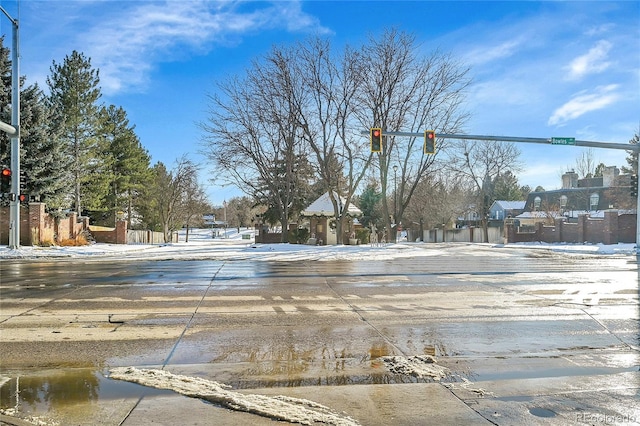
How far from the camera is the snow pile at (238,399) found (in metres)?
4.38

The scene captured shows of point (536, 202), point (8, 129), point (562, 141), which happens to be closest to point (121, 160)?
point (8, 129)

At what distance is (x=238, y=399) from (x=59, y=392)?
182 centimetres

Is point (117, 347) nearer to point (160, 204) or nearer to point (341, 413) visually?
point (341, 413)

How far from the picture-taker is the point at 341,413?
450 centimetres

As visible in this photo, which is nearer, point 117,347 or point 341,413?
point 341,413

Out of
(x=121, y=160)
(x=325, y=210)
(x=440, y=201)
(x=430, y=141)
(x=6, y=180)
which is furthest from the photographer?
(x=440, y=201)

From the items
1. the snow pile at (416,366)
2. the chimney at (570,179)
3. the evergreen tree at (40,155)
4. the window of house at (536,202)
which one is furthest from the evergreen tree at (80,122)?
the chimney at (570,179)

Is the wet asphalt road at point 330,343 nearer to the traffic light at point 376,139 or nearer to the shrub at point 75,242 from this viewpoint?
the traffic light at point 376,139

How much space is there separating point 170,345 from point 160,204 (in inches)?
Result: 2376

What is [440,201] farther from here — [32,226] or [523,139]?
[32,226]

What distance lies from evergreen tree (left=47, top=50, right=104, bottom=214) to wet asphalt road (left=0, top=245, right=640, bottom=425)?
1258 inches

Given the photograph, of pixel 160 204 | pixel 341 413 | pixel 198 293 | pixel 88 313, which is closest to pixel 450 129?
pixel 198 293

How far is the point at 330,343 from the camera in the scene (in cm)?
706

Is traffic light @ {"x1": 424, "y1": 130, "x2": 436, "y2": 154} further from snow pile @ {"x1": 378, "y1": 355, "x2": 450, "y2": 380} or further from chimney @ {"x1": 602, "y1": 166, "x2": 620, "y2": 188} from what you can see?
chimney @ {"x1": 602, "y1": 166, "x2": 620, "y2": 188}
